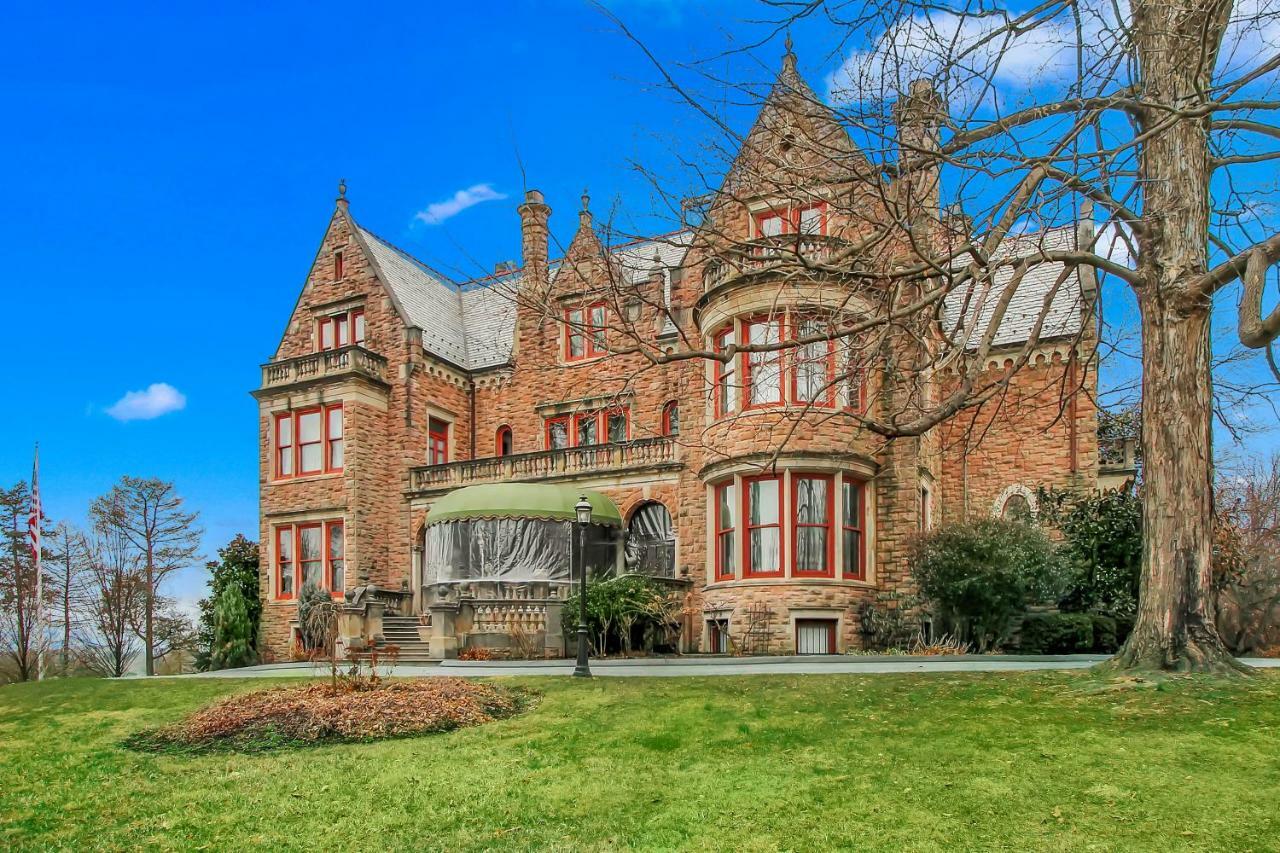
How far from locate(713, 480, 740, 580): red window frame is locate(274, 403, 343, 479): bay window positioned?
498 inches

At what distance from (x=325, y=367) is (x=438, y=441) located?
4.22m

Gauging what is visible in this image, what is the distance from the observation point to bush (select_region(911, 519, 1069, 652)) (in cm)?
2127

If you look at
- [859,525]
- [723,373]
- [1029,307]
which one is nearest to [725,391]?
[723,373]

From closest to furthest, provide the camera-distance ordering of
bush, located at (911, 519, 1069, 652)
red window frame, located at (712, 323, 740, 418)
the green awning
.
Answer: bush, located at (911, 519, 1069, 652) < red window frame, located at (712, 323, 740, 418) < the green awning

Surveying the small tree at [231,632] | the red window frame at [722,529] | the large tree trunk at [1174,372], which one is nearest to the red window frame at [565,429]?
the red window frame at [722,529]

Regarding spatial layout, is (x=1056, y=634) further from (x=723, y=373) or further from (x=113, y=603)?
(x=113, y=603)

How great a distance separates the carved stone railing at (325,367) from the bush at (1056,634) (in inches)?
786

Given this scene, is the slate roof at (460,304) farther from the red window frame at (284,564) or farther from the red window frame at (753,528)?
the red window frame at (753,528)

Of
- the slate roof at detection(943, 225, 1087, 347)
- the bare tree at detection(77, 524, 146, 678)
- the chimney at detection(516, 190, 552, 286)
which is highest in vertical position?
the chimney at detection(516, 190, 552, 286)

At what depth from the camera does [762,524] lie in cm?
2473

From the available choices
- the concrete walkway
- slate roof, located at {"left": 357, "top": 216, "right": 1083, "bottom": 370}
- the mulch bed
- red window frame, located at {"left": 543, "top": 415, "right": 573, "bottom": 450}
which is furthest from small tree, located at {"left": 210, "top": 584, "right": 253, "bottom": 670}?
the mulch bed

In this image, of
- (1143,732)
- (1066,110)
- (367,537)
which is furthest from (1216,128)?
(367,537)

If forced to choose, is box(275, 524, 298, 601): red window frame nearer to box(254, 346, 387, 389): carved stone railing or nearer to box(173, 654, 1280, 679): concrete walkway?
box(254, 346, 387, 389): carved stone railing

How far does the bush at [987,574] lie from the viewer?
21.3 metres
